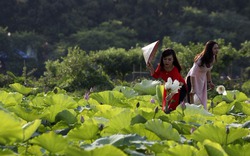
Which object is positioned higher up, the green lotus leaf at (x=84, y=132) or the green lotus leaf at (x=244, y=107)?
the green lotus leaf at (x=84, y=132)

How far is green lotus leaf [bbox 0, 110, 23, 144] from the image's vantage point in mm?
1656

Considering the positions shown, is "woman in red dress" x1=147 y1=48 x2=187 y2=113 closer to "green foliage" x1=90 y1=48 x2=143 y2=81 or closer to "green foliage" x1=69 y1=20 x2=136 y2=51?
"green foliage" x1=90 y1=48 x2=143 y2=81

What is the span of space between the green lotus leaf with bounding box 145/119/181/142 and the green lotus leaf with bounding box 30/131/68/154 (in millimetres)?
303

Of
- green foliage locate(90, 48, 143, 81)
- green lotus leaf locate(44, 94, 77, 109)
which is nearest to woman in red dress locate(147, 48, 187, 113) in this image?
green lotus leaf locate(44, 94, 77, 109)

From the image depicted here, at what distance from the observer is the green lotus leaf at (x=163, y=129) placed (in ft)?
6.26

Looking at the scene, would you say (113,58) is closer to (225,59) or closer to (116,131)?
(225,59)

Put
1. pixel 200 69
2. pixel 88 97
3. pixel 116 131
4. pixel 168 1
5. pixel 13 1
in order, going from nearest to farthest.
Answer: pixel 116 131 → pixel 88 97 → pixel 200 69 → pixel 13 1 → pixel 168 1

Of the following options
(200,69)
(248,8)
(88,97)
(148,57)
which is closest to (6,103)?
(88,97)

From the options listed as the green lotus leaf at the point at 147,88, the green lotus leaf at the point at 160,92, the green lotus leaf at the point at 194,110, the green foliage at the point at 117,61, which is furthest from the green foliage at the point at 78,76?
the green lotus leaf at the point at 194,110

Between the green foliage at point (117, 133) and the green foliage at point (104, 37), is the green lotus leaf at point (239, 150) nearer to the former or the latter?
the green foliage at point (117, 133)

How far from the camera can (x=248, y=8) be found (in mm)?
30438

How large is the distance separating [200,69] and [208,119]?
2.57 m

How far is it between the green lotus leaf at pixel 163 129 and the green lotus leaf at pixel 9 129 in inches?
15.4

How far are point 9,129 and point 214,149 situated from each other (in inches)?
20.8
